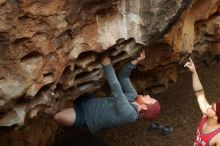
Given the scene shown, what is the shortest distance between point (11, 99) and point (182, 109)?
345 cm

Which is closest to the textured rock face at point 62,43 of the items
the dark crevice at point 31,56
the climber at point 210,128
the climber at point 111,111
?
the dark crevice at point 31,56

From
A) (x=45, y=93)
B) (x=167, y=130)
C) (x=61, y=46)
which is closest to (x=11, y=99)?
(x=45, y=93)

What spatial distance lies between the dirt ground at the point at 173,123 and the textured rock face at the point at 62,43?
132cm

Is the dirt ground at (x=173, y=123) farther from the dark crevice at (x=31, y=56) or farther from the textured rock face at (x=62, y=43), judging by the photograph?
the dark crevice at (x=31, y=56)

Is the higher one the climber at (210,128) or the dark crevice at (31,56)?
the dark crevice at (31,56)

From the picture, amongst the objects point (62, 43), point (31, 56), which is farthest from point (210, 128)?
point (31, 56)

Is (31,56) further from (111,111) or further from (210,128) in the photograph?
(210,128)

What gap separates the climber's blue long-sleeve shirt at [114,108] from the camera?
12.7 feet

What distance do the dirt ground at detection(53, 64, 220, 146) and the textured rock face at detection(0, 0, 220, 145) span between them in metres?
1.32

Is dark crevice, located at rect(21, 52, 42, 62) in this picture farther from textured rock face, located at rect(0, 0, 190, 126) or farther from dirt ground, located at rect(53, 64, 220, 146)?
dirt ground, located at rect(53, 64, 220, 146)

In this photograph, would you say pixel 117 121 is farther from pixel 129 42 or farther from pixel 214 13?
pixel 214 13

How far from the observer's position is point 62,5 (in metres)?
3.41

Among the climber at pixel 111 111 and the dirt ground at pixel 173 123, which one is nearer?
the climber at pixel 111 111

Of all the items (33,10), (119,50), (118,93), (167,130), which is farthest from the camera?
(167,130)
